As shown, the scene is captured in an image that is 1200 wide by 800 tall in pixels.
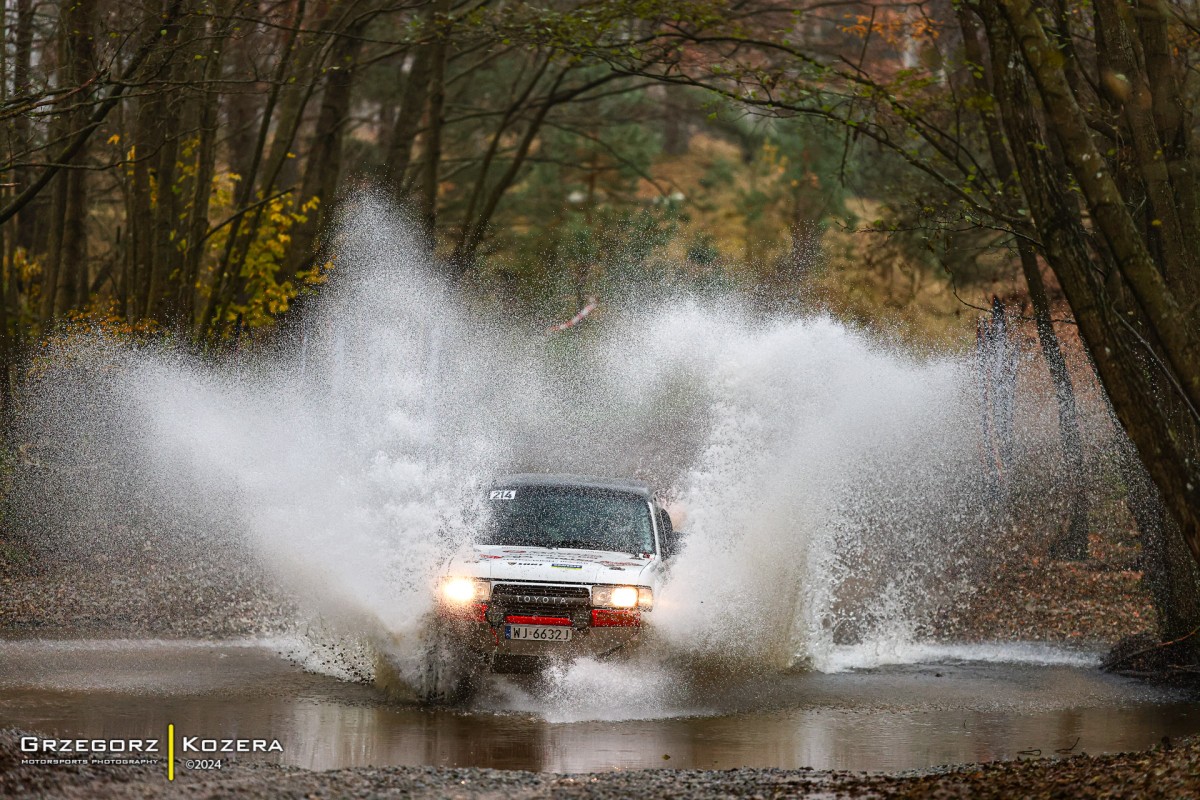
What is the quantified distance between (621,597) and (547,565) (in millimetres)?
A: 665

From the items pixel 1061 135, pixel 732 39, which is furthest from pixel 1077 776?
pixel 732 39

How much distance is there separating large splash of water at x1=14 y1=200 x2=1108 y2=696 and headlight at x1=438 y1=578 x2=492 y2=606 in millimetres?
397

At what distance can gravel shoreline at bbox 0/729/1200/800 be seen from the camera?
7102 millimetres

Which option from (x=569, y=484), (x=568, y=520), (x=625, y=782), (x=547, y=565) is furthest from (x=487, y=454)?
(x=625, y=782)

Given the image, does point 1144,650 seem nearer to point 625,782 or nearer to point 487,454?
point 625,782

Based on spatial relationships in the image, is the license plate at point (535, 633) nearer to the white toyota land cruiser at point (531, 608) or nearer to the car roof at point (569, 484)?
the white toyota land cruiser at point (531, 608)

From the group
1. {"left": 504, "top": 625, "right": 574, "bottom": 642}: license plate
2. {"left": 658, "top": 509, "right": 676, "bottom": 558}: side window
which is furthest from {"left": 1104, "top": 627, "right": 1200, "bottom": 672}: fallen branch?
{"left": 504, "top": 625, "right": 574, "bottom": 642}: license plate

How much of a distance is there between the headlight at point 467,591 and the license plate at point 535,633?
1.01 ft

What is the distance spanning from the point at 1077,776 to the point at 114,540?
15.7 m

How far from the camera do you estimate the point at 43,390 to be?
22.9m

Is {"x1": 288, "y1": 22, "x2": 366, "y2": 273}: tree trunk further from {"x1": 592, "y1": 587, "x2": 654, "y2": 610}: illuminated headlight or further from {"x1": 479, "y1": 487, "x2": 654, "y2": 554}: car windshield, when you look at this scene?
{"x1": 592, "y1": 587, "x2": 654, "y2": 610}: illuminated headlight

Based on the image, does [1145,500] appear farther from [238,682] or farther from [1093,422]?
[1093,422]

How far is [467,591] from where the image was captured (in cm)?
1085

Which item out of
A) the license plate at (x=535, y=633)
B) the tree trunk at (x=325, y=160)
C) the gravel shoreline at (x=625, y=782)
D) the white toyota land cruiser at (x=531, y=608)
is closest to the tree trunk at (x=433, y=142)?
→ the tree trunk at (x=325, y=160)
